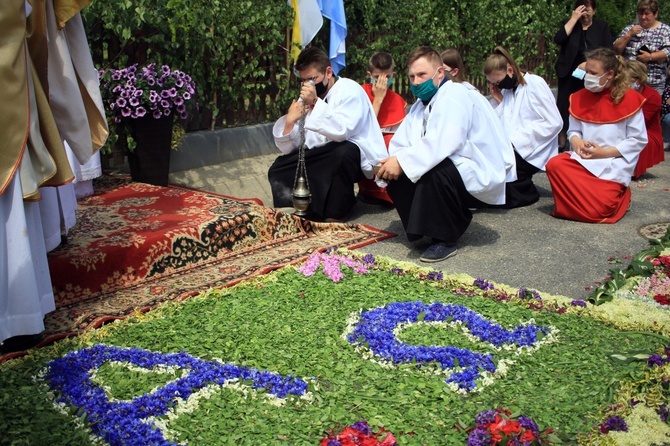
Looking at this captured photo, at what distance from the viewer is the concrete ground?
511 centimetres

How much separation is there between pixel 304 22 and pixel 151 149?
271 cm

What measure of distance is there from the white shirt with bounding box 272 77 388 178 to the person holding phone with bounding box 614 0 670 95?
4.86 m

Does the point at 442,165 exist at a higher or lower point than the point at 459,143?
lower

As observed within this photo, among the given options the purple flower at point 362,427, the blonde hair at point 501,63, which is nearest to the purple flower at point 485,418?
the purple flower at point 362,427

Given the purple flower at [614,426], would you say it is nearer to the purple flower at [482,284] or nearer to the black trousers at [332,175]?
the purple flower at [482,284]

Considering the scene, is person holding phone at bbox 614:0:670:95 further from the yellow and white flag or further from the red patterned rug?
the red patterned rug

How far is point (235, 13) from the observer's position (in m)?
7.90

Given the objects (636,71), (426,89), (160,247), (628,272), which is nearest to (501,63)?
(636,71)

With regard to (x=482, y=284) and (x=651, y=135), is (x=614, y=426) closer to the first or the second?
(x=482, y=284)

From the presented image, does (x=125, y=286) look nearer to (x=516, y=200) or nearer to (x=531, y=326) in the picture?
(x=531, y=326)

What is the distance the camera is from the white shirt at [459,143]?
5277 mm

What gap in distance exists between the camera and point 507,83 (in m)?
7.37

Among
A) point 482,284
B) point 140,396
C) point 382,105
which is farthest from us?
point 382,105

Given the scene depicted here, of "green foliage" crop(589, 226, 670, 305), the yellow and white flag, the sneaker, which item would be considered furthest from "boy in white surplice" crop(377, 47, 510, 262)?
the yellow and white flag
